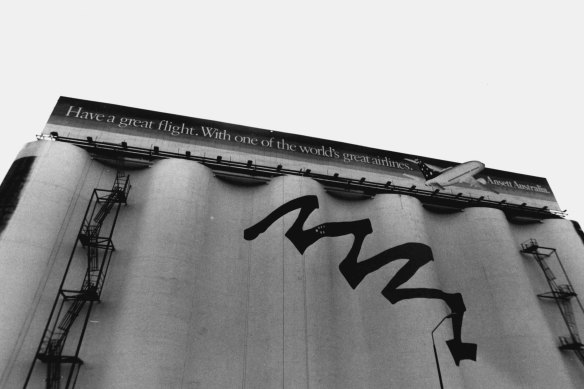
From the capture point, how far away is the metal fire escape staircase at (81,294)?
74.2ft

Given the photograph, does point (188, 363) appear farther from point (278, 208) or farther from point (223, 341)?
point (278, 208)

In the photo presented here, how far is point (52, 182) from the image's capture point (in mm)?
28656

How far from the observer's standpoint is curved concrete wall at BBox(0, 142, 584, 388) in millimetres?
24531

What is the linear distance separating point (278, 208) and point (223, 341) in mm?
11698

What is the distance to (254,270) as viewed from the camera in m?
30.4

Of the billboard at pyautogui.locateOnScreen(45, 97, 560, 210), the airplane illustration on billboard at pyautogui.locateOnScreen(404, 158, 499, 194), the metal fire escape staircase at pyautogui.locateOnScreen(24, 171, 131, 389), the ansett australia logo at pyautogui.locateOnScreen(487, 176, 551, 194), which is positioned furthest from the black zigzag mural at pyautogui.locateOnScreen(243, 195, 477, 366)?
the ansett australia logo at pyautogui.locateOnScreen(487, 176, 551, 194)

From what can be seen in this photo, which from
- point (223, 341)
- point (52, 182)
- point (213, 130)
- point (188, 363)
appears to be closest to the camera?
point (188, 363)

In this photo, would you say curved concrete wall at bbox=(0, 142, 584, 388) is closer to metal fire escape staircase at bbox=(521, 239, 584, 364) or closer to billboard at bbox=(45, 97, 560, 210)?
metal fire escape staircase at bbox=(521, 239, 584, 364)

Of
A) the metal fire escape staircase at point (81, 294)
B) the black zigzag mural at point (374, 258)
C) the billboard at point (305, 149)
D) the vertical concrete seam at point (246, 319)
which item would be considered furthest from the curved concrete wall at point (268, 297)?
the billboard at point (305, 149)

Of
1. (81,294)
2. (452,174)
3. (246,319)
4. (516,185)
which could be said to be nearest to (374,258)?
(246,319)

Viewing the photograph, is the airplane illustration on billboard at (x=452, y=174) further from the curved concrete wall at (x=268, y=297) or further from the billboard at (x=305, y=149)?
the curved concrete wall at (x=268, y=297)

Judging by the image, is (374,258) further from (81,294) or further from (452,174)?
(81,294)

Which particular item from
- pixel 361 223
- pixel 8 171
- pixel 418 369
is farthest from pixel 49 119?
pixel 418 369

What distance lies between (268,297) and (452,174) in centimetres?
2717
